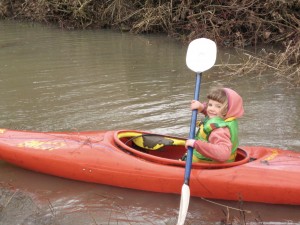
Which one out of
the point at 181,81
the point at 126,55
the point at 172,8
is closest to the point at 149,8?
the point at 172,8

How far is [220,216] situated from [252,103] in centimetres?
230

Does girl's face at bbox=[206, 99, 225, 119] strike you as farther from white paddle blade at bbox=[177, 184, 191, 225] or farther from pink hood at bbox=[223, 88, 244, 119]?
white paddle blade at bbox=[177, 184, 191, 225]

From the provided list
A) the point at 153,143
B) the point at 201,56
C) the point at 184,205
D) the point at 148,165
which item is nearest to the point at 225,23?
the point at 201,56

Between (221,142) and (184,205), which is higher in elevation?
(221,142)

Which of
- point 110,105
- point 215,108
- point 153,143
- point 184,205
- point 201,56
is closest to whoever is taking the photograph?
point 184,205

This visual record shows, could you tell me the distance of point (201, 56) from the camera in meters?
3.83

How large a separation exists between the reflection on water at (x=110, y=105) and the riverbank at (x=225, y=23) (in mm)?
362

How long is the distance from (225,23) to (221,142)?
513 cm

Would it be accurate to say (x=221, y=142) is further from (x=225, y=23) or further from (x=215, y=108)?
(x=225, y=23)

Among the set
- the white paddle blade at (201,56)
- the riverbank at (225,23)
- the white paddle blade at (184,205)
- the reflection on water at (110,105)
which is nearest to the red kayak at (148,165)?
the reflection on water at (110,105)

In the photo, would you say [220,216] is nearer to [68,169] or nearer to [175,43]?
[68,169]

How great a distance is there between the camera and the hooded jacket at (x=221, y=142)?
2939 mm

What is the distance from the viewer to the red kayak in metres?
3.05

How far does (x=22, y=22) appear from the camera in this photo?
36.8 ft
